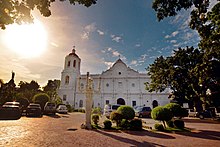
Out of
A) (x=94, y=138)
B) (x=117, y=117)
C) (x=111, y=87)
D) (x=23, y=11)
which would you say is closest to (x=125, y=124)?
(x=117, y=117)

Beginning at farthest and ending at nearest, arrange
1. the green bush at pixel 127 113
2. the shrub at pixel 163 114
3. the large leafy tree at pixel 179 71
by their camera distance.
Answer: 1. the large leafy tree at pixel 179 71
2. the green bush at pixel 127 113
3. the shrub at pixel 163 114

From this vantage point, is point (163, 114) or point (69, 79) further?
point (69, 79)

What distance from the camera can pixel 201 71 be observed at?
53.7 feet

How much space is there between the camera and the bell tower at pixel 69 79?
→ 3969 cm

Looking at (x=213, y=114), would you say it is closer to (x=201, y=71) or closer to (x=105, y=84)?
(x=201, y=71)

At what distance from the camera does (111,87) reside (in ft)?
128

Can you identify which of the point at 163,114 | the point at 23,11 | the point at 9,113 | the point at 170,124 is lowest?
the point at 170,124

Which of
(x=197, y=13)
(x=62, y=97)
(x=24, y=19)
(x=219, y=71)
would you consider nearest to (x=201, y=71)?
(x=219, y=71)

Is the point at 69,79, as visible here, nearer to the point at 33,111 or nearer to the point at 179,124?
the point at 33,111

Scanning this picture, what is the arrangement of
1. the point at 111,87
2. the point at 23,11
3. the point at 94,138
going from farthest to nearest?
the point at 111,87, the point at 94,138, the point at 23,11

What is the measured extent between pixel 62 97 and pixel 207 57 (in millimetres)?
34464

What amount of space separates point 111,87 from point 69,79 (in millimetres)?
11405

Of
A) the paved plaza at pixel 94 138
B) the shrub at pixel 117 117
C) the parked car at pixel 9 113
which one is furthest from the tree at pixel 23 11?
the parked car at pixel 9 113

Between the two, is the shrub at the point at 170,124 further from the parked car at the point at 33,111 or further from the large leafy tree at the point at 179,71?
the parked car at the point at 33,111
